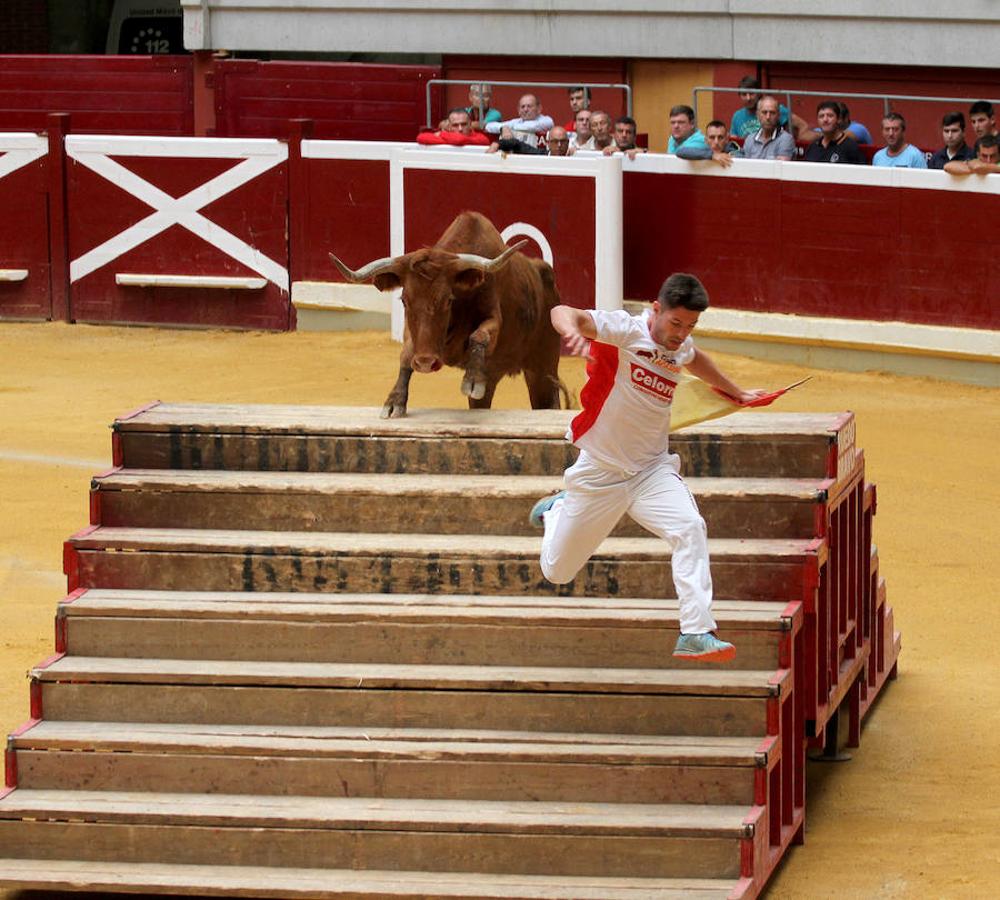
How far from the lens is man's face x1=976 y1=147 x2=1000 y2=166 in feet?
46.3

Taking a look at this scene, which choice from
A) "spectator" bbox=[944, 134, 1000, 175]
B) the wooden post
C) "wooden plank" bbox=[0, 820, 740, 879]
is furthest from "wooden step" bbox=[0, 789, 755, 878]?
the wooden post

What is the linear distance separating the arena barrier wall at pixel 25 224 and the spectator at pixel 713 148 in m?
5.30

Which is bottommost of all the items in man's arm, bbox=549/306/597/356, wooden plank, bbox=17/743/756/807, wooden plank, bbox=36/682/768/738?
wooden plank, bbox=17/743/756/807

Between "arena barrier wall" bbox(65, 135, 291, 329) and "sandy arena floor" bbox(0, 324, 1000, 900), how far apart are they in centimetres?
29

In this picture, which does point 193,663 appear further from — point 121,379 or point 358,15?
point 358,15

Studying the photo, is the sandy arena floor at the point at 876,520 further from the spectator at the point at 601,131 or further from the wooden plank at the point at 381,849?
the spectator at the point at 601,131

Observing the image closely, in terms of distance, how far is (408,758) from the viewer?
21.1ft

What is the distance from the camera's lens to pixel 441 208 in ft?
53.4

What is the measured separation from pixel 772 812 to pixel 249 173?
11329 millimetres

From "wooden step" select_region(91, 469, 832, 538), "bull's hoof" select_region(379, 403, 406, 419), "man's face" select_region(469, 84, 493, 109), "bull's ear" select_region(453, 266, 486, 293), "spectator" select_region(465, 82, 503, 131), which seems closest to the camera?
"wooden step" select_region(91, 469, 832, 538)

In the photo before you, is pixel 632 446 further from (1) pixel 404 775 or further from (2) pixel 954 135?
(2) pixel 954 135

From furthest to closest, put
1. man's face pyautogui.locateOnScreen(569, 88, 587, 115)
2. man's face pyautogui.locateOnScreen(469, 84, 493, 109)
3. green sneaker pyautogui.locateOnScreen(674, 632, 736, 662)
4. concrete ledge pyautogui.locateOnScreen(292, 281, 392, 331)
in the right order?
man's face pyautogui.locateOnScreen(469, 84, 493, 109) < man's face pyautogui.locateOnScreen(569, 88, 587, 115) < concrete ledge pyautogui.locateOnScreen(292, 281, 392, 331) < green sneaker pyautogui.locateOnScreen(674, 632, 736, 662)

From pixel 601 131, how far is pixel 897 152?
241 cm

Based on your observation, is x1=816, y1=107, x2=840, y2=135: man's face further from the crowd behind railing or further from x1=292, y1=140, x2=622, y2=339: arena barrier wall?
x1=292, y1=140, x2=622, y2=339: arena barrier wall
